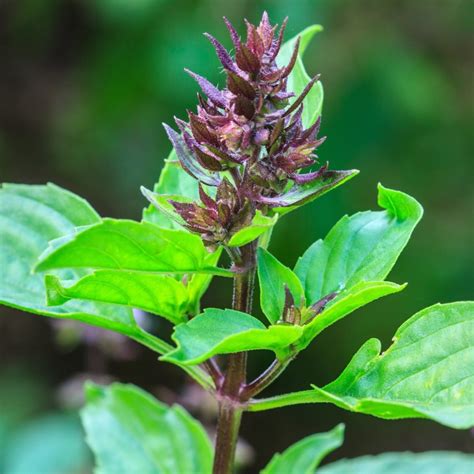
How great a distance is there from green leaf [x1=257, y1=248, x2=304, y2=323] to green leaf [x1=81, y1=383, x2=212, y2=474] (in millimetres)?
385

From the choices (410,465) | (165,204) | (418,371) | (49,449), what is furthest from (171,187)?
(49,449)

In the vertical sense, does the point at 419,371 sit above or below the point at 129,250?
below

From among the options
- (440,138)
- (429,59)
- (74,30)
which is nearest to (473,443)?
(440,138)

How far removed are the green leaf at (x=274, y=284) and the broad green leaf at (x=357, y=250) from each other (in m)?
0.04

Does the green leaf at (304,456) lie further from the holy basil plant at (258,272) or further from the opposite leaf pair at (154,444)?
the opposite leaf pair at (154,444)

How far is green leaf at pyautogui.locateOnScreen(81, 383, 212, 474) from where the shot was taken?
1198 millimetres

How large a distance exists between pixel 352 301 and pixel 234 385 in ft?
0.80

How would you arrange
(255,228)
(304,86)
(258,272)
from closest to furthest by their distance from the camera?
(255,228) → (258,272) → (304,86)

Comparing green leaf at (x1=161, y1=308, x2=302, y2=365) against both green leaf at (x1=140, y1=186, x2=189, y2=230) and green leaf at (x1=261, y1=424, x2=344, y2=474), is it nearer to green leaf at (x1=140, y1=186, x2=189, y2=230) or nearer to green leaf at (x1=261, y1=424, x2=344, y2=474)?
Result: green leaf at (x1=140, y1=186, x2=189, y2=230)

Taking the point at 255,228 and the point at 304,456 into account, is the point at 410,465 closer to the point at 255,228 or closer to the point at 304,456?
the point at 304,456

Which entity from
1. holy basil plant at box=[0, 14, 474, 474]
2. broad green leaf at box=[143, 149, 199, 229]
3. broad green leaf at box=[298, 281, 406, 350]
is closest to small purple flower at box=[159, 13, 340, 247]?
holy basil plant at box=[0, 14, 474, 474]

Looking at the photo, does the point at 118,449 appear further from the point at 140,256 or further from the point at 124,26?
the point at 124,26

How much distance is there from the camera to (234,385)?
98 centimetres

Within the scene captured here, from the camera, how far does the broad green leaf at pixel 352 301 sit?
788mm
